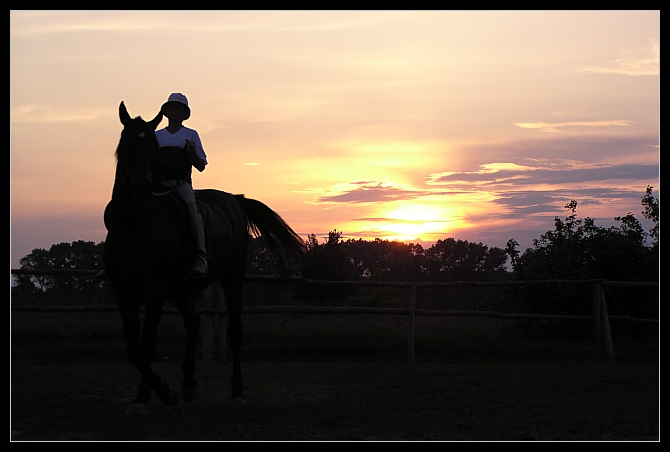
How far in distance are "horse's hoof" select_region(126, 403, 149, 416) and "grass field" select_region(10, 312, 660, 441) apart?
16 centimetres

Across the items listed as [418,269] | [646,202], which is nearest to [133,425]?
[646,202]

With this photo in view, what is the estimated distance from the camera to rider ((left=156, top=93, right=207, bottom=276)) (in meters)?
6.96

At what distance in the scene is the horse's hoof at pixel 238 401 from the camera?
23.4ft

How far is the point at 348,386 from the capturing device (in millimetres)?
8609

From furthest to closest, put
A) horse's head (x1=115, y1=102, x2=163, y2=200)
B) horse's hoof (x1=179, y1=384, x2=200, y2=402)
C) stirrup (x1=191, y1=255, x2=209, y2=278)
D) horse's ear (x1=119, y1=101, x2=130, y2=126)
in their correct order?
horse's hoof (x1=179, y1=384, x2=200, y2=402) < stirrup (x1=191, y1=255, x2=209, y2=278) < horse's ear (x1=119, y1=101, x2=130, y2=126) < horse's head (x1=115, y1=102, x2=163, y2=200)

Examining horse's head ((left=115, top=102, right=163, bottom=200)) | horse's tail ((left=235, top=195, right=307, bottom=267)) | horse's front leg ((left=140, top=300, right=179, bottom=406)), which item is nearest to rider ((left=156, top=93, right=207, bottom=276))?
horse's front leg ((left=140, top=300, right=179, bottom=406))

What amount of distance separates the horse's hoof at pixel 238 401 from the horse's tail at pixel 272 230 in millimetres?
2364

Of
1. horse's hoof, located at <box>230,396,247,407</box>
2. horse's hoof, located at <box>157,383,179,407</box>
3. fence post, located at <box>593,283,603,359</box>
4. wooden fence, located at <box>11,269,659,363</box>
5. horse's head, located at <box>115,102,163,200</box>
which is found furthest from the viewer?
fence post, located at <box>593,283,603,359</box>

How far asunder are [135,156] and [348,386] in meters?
4.04

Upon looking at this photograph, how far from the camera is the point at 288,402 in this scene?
738cm

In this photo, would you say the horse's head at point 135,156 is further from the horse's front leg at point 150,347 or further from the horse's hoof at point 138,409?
the horse's hoof at point 138,409

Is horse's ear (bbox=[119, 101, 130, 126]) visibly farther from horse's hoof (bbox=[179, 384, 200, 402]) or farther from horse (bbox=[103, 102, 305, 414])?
horse's hoof (bbox=[179, 384, 200, 402])
